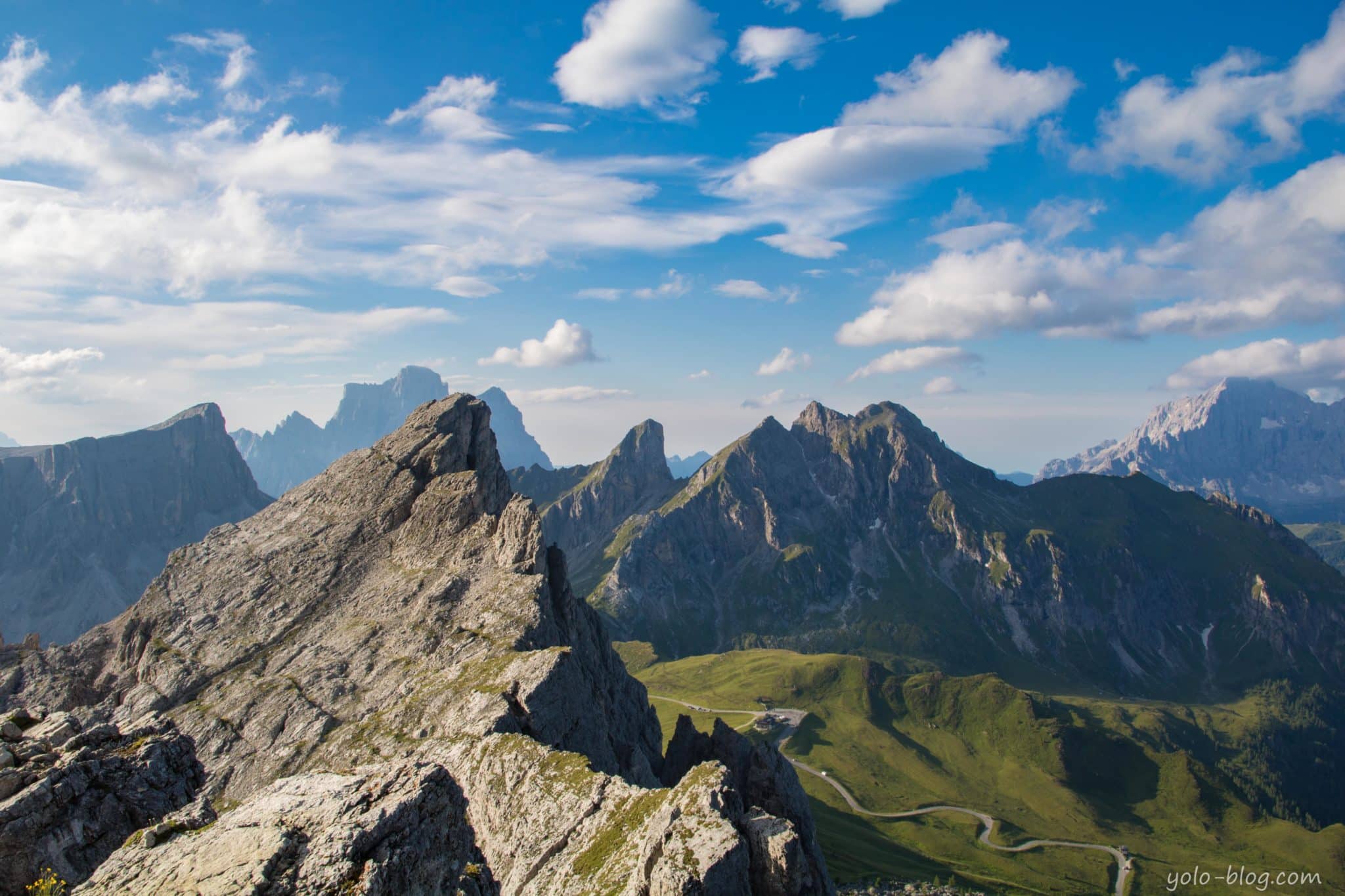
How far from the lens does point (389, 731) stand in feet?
307

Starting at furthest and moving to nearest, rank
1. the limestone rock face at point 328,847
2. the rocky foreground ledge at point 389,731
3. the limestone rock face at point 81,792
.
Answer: the limestone rock face at point 81,792
the rocky foreground ledge at point 389,731
the limestone rock face at point 328,847

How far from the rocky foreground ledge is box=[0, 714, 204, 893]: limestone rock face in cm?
14

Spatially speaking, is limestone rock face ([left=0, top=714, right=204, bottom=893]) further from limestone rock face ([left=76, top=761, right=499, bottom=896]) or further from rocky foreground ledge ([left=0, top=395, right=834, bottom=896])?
limestone rock face ([left=76, top=761, right=499, bottom=896])

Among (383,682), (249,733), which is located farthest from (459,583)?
(249,733)

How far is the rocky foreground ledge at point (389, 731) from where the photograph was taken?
3109cm

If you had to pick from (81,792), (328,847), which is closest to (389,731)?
(81,792)

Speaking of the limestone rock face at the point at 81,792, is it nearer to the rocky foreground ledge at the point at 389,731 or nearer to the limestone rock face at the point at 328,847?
the rocky foreground ledge at the point at 389,731

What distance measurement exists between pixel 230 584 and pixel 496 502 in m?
50.6

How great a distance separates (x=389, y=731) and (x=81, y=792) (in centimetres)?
5746

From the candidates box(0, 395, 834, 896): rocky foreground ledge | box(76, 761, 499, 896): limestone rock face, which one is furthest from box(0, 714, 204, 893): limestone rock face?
box(76, 761, 499, 896): limestone rock face

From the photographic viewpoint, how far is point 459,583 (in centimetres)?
12262

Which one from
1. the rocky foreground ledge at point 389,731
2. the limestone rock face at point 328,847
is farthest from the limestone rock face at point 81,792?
the limestone rock face at point 328,847

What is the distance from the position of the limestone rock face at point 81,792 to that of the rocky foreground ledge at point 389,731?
0.14 metres

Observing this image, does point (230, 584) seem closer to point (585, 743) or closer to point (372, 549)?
point (372, 549)
